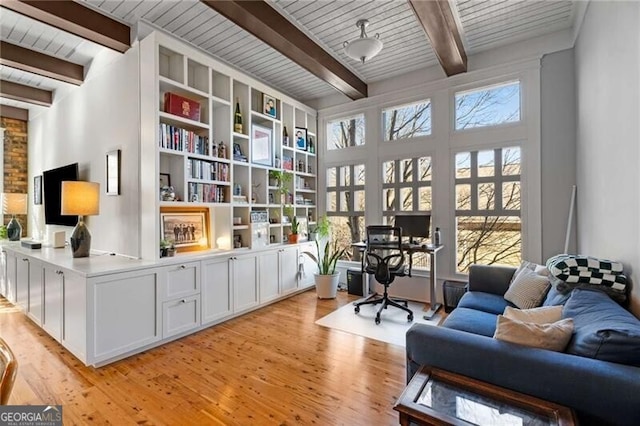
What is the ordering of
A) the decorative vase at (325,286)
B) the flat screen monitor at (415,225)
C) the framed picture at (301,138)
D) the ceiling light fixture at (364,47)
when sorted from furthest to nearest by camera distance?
1. the framed picture at (301,138)
2. the decorative vase at (325,286)
3. the flat screen monitor at (415,225)
4. the ceiling light fixture at (364,47)

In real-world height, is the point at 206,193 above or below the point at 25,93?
below

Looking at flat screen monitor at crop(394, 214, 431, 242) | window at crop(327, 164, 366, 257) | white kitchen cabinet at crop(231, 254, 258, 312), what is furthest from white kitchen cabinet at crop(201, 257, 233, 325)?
flat screen monitor at crop(394, 214, 431, 242)

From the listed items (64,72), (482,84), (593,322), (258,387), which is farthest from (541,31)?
(64,72)

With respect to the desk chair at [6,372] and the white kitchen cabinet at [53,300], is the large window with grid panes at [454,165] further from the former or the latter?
the desk chair at [6,372]

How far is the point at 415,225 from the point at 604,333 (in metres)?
2.88

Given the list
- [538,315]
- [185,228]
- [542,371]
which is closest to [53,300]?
[185,228]

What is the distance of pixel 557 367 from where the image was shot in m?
1.22

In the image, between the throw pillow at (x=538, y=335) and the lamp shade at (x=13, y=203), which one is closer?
the throw pillow at (x=538, y=335)

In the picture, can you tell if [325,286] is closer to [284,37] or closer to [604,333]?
[284,37]

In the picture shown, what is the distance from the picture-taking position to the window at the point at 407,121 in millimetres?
4301

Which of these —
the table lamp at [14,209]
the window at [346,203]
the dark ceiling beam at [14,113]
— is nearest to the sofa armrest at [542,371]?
the window at [346,203]

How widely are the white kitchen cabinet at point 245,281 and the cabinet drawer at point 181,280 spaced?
49 cm

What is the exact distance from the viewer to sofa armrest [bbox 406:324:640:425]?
1.10m

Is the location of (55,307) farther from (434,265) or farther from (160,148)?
(434,265)
